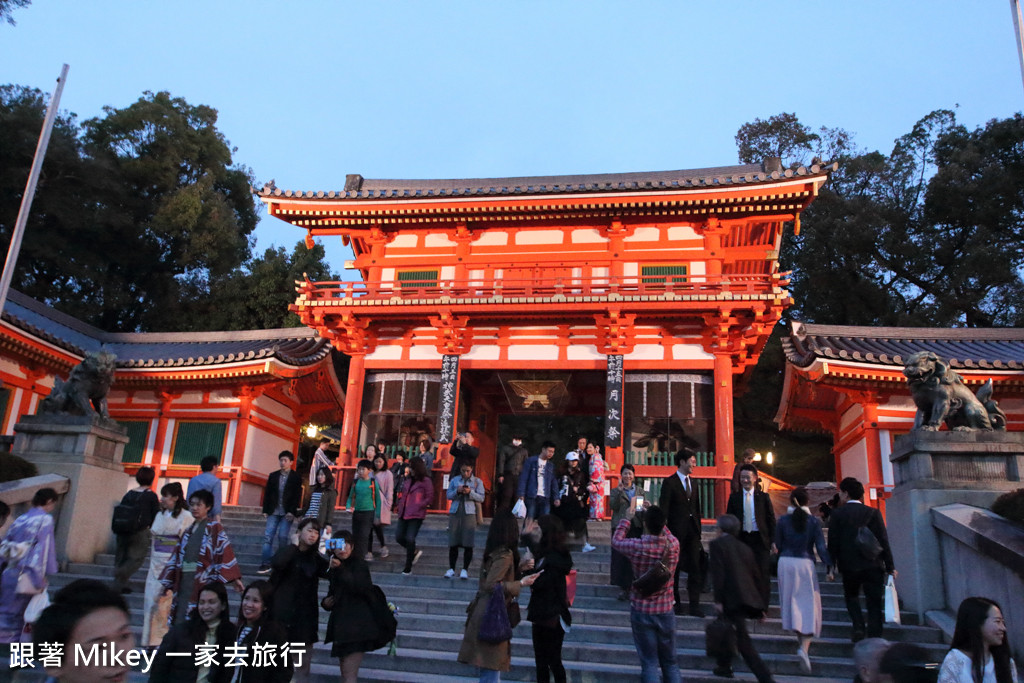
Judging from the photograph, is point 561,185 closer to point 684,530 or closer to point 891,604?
point 684,530

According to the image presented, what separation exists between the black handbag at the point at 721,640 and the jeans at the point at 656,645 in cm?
50

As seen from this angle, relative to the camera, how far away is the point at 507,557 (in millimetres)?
5297


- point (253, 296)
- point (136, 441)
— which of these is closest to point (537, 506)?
point (136, 441)

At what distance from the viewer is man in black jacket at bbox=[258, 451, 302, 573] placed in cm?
903

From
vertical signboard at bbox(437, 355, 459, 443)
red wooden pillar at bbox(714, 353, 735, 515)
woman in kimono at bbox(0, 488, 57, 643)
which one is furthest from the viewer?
vertical signboard at bbox(437, 355, 459, 443)

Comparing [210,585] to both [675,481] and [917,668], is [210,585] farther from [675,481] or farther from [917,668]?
[675,481]

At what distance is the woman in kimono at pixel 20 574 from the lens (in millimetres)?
5918

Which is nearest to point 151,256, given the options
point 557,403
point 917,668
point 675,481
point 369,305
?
point 369,305

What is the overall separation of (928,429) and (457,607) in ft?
17.3

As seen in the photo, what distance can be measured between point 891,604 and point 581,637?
295 centimetres

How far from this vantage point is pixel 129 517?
767 cm

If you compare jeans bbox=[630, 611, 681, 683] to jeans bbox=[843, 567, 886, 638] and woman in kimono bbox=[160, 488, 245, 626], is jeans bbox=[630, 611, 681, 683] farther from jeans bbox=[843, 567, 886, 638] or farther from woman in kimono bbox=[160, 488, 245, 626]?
woman in kimono bbox=[160, 488, 245, 626]

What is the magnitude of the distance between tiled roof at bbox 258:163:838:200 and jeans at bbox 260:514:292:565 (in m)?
8.43

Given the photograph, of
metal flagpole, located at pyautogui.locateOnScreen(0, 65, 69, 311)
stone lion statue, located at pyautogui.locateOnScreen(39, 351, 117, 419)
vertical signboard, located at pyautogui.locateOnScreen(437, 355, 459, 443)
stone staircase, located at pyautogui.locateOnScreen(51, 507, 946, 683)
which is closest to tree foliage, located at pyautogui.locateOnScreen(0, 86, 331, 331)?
vertical signboard, located at pyautogui.locateOnScreen(437, 355, 459, 443)
